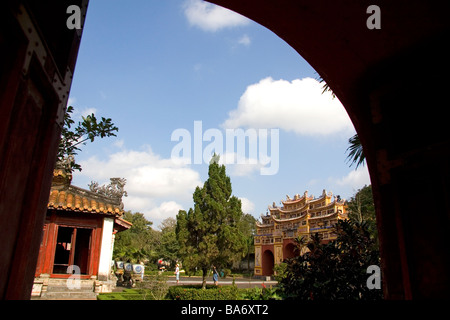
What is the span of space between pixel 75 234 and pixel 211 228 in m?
9.72

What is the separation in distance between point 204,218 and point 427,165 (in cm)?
1806

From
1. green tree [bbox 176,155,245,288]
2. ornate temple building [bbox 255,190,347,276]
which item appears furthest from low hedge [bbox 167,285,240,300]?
ornate temple building [bbox 255,190,347,276]

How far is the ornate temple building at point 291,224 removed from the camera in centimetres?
2756

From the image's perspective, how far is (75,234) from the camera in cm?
1119

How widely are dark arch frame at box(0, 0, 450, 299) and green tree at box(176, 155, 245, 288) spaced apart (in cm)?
1724

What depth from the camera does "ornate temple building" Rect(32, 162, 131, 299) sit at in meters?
10.2

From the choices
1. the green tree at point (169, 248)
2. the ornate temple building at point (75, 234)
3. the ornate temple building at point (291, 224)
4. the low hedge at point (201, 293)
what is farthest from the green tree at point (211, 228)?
the green tree at point (169, 248)

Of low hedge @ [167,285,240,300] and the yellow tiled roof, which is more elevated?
the yellow tiled roof

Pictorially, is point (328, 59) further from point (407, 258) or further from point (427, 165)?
point (407, 258)

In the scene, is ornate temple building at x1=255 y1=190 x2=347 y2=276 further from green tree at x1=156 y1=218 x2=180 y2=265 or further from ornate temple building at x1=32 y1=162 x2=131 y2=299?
ornate temple building at x1=32 y1=162 x2=131 y2=299

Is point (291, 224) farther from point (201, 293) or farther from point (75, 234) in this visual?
point (75, 234)

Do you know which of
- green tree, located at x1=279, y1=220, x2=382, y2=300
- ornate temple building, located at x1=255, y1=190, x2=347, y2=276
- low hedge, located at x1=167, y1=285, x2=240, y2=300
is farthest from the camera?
ornate temple building, located at x1=255, y1=190, x2=347, y2=276

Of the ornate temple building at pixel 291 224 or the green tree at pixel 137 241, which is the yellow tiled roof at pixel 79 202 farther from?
the ornate temple building at pixel 291 224

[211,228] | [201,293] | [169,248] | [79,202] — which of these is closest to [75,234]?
[79,202]
